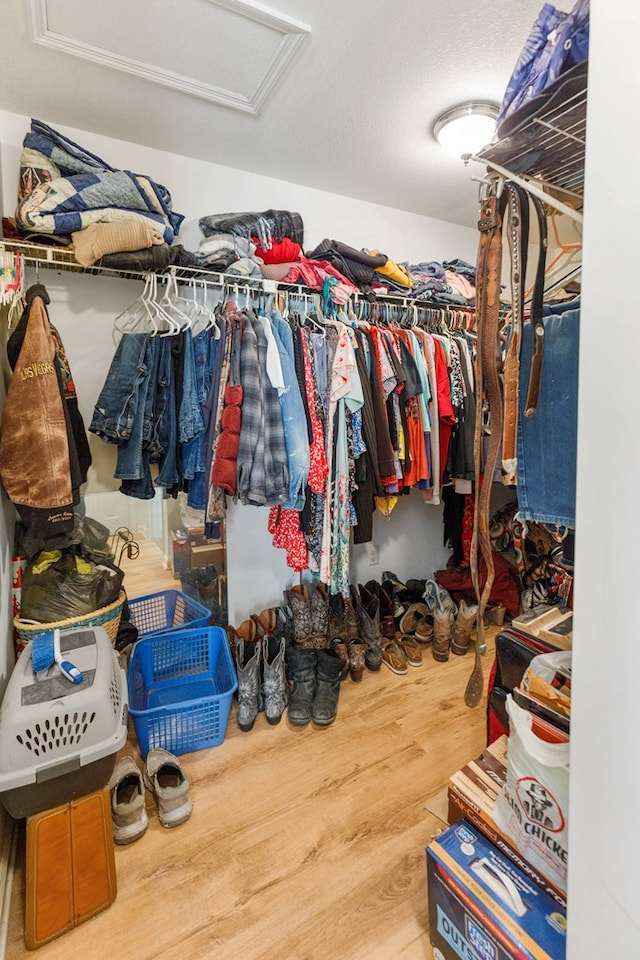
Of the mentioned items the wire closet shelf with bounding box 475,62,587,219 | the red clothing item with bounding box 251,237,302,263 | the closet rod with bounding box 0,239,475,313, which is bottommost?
the wire closet shelf with bounding box 475,62,587,219

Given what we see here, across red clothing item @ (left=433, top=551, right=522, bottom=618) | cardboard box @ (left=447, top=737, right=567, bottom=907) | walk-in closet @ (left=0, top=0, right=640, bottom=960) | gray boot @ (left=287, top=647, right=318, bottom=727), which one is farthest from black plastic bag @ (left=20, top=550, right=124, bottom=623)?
red clothing item @ (left=433, top=551, right=522, bottom=618)

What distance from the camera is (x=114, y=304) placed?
6.55 feet

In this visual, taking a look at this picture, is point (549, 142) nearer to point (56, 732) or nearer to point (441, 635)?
point (56, 732)

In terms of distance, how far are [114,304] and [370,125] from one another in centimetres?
134

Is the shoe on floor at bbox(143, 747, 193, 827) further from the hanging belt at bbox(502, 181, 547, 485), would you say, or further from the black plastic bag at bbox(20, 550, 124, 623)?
the hanging belt at bbox(502, 181, 547, 485)

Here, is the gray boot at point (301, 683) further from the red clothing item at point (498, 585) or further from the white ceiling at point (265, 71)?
the white ceiling at point (265, 71)

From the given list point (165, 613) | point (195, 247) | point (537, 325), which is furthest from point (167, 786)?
point (195, 247)

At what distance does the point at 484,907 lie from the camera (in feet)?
2.91

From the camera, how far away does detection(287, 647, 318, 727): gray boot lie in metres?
1.93

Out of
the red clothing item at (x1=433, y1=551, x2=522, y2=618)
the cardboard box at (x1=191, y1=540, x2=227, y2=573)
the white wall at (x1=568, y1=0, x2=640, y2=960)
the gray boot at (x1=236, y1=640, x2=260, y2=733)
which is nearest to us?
the white wall at (x1=568, y1=0, x2=640, y2=960)

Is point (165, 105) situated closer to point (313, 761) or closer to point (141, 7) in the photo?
point (141, 7)

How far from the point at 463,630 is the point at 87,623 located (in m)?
1.91

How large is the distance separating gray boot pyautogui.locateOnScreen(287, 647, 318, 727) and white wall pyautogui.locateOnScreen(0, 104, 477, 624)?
382mm

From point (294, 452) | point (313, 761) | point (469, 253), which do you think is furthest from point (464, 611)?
point (469, 253)
